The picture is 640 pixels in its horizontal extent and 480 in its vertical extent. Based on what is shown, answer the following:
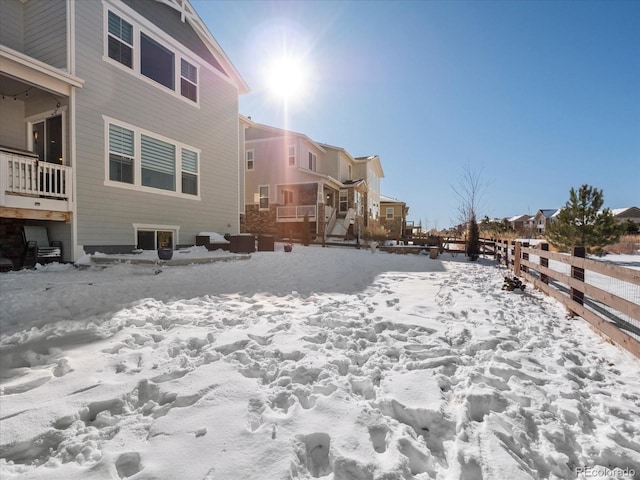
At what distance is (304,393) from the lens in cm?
220

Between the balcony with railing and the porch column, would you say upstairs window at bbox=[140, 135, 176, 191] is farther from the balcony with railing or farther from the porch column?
the porch column

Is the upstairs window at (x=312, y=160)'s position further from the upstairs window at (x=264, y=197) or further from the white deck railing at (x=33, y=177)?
the white deck railing at (x=33, y=177)

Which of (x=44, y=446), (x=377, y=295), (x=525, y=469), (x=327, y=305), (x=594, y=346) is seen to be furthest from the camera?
(x=377, y=295)

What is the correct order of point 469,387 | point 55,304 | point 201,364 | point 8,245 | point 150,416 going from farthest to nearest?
point 8,245, point 55,304, point 201,364, point 469,387, point 150,416

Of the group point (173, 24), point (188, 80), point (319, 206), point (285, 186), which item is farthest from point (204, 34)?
point (319, 206)

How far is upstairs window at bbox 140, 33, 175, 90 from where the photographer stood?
883 cm

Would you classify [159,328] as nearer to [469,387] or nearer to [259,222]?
[469,387]

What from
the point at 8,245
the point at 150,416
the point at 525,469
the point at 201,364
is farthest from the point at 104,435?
the point at 8,245

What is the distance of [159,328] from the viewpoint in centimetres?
339

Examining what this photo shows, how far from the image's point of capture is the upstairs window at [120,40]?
8.00 meters

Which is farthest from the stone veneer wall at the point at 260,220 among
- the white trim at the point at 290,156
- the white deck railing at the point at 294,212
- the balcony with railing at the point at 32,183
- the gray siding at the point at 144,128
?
the balcony with railing at the point at 32,183

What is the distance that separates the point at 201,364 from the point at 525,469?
2.32 metres

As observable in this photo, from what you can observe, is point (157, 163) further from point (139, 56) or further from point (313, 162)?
point (313, 162)

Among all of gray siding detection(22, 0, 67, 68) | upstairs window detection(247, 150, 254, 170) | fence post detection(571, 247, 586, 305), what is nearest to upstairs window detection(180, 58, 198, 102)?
gray siding detection(22, 0, 67, 68)
